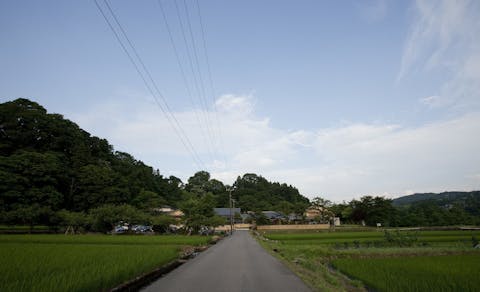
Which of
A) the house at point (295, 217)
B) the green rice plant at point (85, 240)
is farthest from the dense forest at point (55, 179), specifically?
Answer: the house at point (295, 217)

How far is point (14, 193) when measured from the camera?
3500cm

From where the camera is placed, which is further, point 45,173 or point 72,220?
point 45,173

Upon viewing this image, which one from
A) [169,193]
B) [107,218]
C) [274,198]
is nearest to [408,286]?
[107,218]

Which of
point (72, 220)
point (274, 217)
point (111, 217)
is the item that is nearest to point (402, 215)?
point (274, 217)

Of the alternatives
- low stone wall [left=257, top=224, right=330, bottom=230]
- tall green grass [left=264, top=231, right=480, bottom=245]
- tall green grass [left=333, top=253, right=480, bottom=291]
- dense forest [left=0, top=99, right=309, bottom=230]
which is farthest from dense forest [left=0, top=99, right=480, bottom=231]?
tall green grass [left=333, top=253, right=480, bottom=291]

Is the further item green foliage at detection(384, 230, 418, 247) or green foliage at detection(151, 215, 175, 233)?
green foliage at detection(151, 215, 175, 233)

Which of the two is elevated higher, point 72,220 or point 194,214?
point 194,214

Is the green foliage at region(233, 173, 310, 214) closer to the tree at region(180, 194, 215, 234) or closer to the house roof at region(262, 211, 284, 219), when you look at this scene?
the house roof at region(262, 211, 284, 219)

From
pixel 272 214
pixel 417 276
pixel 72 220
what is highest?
pixel 272 214

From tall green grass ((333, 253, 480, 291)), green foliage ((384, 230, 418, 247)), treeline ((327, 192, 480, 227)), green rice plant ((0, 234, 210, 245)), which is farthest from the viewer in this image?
treeline ((327, 192, 480, 227))

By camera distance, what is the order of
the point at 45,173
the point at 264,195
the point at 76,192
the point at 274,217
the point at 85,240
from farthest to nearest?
the point at 264,195 → the point at 274,217 → the point at 76,192 → the point at 45,173 → the point at 85,240

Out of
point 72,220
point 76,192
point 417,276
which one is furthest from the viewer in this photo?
point 76,192

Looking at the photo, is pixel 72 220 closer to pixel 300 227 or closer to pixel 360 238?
pixel 360 238

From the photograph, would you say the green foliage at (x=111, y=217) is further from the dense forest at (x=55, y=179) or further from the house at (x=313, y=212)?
the house at (x=313, y=212)
